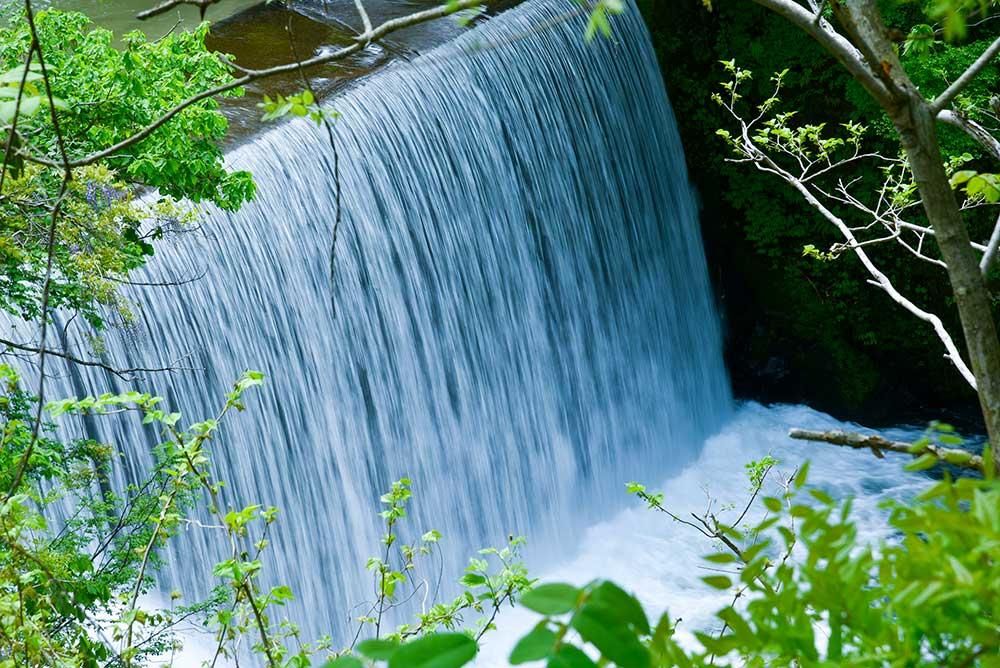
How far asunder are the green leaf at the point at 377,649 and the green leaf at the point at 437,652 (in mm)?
27

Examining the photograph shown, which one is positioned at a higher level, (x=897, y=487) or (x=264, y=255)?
(x=264, y=255)

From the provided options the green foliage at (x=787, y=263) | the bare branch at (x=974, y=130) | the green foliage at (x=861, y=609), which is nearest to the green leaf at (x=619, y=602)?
the green foliage at (x=861, y=609)

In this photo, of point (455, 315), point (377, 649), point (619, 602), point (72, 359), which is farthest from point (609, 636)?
point (455, 315)

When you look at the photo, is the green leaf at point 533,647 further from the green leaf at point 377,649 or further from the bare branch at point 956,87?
the bare branch at point 956,87

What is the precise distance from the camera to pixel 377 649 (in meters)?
0.79

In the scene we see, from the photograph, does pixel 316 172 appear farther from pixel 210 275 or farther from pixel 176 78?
pixel 176 78

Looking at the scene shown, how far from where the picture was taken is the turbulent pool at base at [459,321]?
649 centimetres

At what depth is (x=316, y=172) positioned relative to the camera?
22.9ft

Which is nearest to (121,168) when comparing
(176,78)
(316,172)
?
(176,78)

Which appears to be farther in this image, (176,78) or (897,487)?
(897,487)

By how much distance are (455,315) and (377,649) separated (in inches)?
287

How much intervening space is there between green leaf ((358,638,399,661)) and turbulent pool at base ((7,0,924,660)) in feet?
16.6

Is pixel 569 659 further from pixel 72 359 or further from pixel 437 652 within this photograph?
pixel 72 359

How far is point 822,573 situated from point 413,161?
701 centimetres
